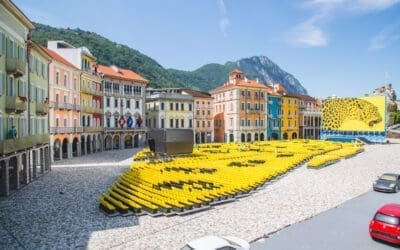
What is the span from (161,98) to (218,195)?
55.1 metres

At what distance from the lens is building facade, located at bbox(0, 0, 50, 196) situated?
87.1 feet

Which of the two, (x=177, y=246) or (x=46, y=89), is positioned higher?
(x=46, y=89)

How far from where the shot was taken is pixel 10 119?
28.2 meters

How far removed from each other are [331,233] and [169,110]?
209ft

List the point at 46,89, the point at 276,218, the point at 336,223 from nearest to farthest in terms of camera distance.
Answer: the point at 336,223, the point at 276,218, the point at 46,89

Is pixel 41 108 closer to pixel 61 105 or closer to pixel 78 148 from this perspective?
pixel 61 105

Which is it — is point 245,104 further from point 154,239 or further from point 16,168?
point 154,239

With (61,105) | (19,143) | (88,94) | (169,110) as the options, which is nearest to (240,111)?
(169,110)

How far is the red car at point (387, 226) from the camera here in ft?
49.0

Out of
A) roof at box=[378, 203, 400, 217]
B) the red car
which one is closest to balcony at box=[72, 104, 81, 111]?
the red car

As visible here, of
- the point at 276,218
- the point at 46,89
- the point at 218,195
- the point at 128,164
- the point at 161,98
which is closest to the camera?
the point at 276,218

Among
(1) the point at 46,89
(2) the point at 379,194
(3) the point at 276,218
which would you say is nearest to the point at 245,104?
(1) the point at 46,89

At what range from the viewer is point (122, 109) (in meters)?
70.5

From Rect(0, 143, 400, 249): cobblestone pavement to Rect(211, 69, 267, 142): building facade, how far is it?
171 ft
